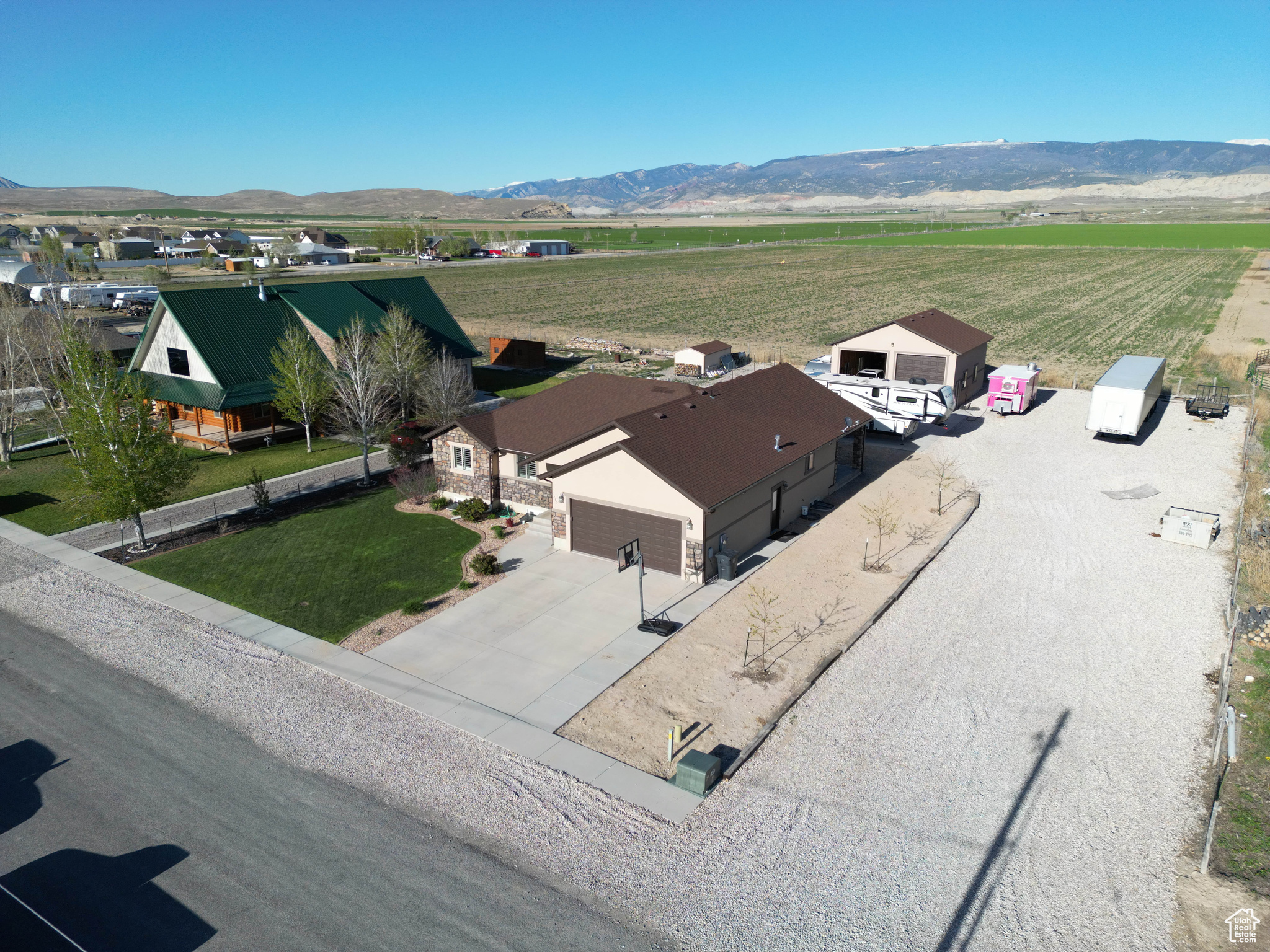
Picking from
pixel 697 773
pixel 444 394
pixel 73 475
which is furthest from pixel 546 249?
pixel 697 773

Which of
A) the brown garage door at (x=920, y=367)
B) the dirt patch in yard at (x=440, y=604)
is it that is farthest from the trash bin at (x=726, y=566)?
the brown garage door at (x=920, y=367)

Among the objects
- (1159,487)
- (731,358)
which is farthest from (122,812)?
(731,358)

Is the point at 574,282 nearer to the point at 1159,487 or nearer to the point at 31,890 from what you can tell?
the point at 1159,487

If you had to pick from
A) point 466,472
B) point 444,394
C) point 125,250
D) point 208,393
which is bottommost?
point 466,472

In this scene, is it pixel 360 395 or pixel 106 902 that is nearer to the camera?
pixel 106 902

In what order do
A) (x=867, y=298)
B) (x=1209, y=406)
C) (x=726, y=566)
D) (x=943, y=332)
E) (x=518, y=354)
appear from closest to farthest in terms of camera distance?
(x=726, y=566), (x=1209, y=406), (x=943, y=332), (x=518, y=354), (x=867, y=298)

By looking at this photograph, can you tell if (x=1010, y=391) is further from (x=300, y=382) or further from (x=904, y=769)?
(x=300, y=382)
